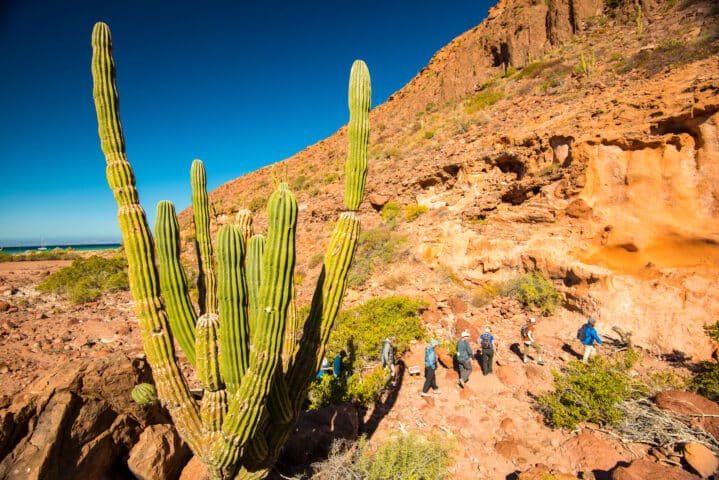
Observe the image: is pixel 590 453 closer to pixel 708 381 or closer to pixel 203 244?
pixel 708 381

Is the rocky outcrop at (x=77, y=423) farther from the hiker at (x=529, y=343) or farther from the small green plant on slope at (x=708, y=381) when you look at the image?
the small green plant on slope at (x=708, y=381)

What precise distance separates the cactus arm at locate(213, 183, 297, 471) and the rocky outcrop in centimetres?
169

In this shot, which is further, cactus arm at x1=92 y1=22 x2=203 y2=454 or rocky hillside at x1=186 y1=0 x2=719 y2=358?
rocky hillside at x1=186 y1=0 x2=719 y2=358

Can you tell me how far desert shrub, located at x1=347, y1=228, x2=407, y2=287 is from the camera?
11023 mm

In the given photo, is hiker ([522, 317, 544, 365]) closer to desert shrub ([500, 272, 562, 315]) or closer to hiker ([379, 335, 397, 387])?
desert shrub ([500, 272, 562, 315])

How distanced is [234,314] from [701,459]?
202 inches

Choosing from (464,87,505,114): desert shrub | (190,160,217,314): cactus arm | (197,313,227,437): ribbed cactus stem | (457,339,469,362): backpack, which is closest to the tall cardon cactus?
(197,313,227,437): ribbed cactus stem

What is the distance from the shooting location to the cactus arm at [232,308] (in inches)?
110

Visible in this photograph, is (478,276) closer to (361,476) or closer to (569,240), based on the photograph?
(569,240)

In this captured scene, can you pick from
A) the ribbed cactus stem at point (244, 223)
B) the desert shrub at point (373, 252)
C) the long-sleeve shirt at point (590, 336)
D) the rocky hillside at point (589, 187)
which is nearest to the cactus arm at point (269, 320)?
the ribbed cactus stem at point (244, 223)

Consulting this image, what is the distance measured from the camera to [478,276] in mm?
9305

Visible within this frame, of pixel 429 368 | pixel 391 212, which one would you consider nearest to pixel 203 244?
pixel 429 368

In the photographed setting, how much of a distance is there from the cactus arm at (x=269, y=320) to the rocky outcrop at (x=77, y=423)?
1.69 m

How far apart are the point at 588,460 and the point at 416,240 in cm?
777
